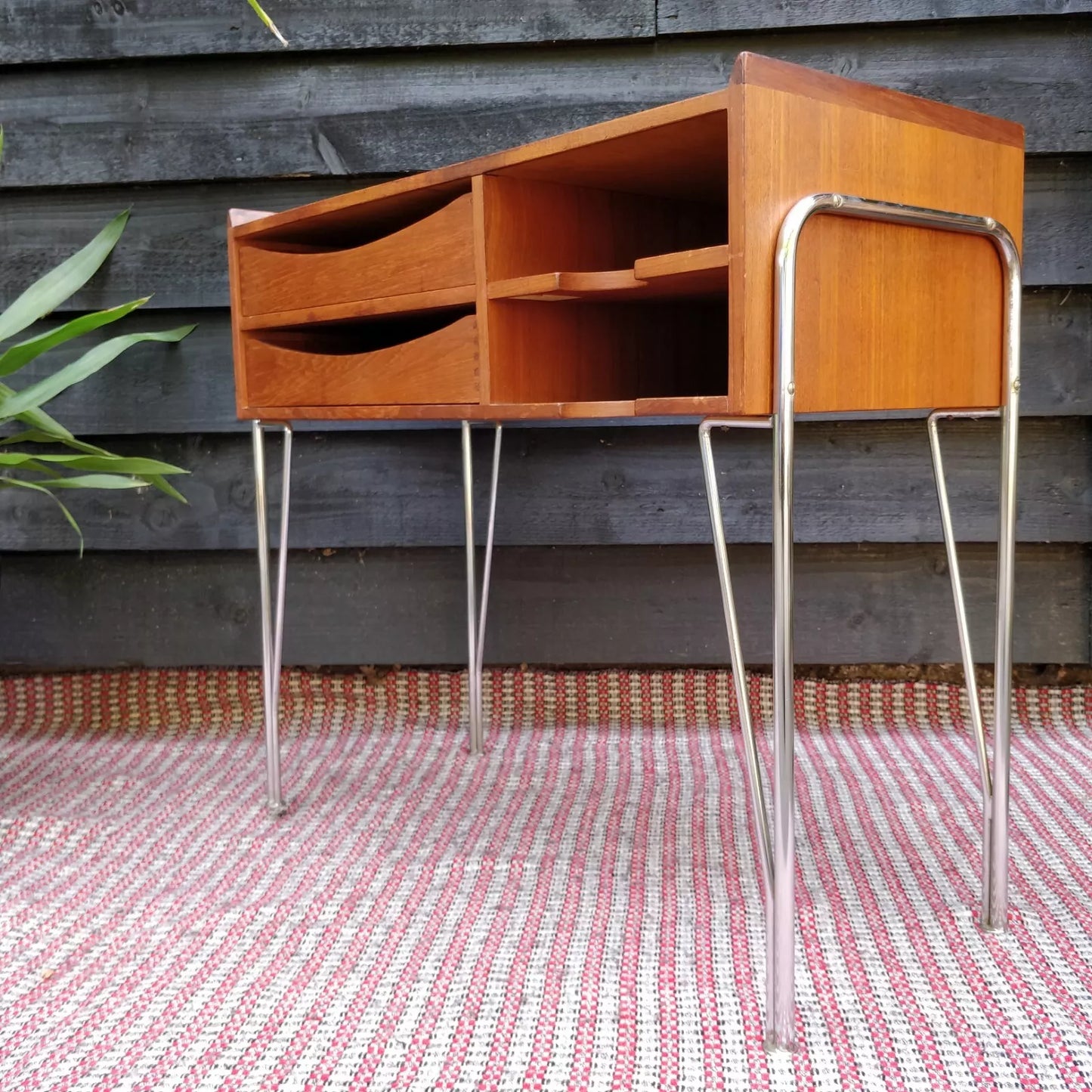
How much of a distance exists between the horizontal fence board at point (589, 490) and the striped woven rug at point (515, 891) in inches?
9.3

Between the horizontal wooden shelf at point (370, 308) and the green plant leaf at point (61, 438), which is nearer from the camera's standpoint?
the horizontal wooden shelf at point (370, 308)

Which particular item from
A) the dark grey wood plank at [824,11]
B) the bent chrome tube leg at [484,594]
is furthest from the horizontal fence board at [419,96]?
the bent chrome tube leg at [484,594]

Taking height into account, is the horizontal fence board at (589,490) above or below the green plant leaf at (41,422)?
below

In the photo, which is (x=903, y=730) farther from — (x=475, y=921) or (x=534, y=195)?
(x=534, y=195)

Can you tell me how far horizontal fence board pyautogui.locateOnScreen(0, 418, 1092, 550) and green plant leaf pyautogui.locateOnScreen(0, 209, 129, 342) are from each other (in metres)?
0.32

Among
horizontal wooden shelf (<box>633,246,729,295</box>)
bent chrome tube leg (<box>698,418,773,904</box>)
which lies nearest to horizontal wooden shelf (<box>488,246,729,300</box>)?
horizontal wooden shelf (<box>633,246,729,295</box>)

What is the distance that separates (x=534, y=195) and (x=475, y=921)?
69 cm

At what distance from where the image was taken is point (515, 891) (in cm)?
114

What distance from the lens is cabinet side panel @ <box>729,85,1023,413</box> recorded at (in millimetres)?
799

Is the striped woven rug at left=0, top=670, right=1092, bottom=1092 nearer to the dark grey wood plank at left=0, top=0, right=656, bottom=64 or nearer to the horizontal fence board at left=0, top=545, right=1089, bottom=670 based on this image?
the horizontal fence board at left=0, top=545, right=1089, bottom=670

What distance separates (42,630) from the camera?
1.81 metres

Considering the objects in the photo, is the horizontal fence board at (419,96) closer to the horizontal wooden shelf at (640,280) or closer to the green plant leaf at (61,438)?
the green plant leaf at (61,438)

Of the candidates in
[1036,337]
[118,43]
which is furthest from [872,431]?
[118,43]

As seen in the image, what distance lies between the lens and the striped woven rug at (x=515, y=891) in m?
0.85
